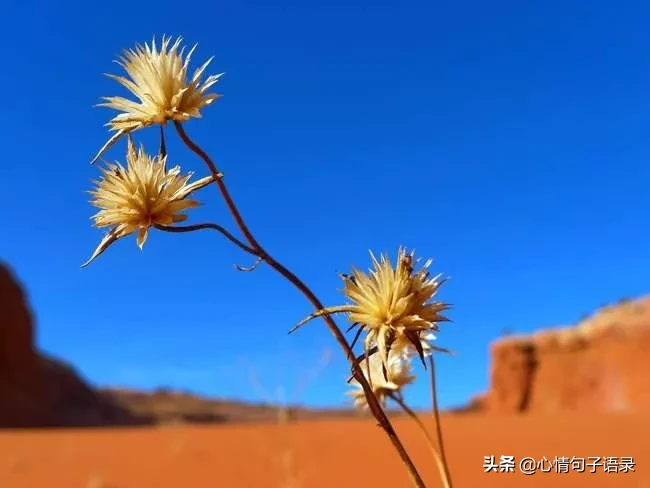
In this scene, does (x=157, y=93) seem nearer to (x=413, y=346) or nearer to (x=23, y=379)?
→ (x=413, y=346)

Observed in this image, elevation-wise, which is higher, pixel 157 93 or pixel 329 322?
pixel 157 93

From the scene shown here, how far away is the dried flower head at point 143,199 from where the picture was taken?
98 centimetres

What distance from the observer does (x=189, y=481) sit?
753 cm

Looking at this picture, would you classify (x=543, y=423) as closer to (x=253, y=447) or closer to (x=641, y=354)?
(x=253, y=447)

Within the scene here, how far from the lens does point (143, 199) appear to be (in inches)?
38.9

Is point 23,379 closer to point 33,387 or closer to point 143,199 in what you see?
point 33,387

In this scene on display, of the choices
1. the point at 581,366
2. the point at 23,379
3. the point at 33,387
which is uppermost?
the point at 581,366

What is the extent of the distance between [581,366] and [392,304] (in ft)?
103

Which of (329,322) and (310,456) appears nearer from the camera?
(329,322)

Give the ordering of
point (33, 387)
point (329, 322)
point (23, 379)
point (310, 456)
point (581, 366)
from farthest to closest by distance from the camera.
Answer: point (33, 387)
point (23, 379)
point (581, 366)
point (310, 456)
point (329, 322)

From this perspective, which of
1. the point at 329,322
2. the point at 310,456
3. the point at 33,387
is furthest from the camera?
the point at 33,387

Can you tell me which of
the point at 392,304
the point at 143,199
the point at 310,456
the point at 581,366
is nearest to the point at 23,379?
the point at 581,366

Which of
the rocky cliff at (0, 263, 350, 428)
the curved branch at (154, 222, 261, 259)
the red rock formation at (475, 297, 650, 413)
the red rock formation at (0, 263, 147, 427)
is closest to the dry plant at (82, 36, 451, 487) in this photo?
the curved branch at (154, 222, 261, 259)

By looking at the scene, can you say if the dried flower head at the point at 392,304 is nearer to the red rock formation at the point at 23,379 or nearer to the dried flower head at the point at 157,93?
the dried flower head at the point at 157,93
